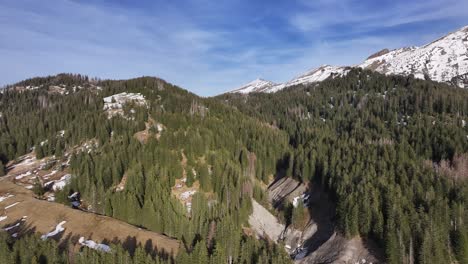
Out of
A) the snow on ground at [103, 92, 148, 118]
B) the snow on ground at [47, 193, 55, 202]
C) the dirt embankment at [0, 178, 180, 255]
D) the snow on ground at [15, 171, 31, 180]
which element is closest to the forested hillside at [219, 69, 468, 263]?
the dirt embankment at [0, 178, 180, 255]

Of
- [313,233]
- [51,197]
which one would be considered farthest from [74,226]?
[313,233]

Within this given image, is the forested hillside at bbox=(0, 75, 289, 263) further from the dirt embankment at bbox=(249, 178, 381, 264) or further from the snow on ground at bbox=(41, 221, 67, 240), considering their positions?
the snow on ground at bbox=(41, 221, 67, 240)

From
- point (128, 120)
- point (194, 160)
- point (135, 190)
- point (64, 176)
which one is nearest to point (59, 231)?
point (135, 190)

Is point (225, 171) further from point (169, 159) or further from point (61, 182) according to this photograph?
point (61, 182)

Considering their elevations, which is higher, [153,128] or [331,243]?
[153,128]

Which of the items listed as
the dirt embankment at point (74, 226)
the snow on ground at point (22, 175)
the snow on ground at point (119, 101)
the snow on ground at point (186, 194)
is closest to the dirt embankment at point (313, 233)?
the snow on ground at point (186, 194)

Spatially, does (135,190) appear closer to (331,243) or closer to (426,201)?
(331,243)

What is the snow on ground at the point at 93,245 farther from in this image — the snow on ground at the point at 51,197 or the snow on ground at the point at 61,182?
the snow on ground at the point at 61,182
